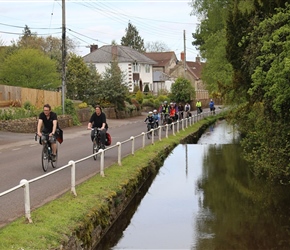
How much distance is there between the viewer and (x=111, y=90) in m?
54.6

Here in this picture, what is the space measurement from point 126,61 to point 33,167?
7469 cm

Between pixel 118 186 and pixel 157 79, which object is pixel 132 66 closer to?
pixel 157 79

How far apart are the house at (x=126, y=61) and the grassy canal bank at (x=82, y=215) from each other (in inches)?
2839

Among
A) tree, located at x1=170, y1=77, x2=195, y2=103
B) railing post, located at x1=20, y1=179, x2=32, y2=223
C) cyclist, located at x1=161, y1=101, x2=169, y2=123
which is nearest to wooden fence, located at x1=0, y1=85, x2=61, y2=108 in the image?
cyclist, located at x1=161, y1=101, x2=169, y2=123

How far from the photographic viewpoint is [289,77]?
16.3 meters

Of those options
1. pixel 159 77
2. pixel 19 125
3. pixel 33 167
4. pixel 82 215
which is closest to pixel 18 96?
pixel 19 125

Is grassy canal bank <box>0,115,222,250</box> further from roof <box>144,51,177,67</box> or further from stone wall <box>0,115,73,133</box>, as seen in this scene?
roof <box>144,51,177,67</box>

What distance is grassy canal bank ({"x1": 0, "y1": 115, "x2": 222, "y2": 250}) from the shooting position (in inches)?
368

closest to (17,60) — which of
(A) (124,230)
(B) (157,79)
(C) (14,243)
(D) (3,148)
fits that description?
(D) (3,148)

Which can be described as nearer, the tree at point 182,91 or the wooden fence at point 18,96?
the wooden fence at point 18,96

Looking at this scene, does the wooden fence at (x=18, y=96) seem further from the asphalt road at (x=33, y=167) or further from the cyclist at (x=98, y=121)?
the cyclist at (x=98, y=121)

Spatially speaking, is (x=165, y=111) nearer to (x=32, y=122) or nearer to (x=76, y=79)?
(x=32, y=122)

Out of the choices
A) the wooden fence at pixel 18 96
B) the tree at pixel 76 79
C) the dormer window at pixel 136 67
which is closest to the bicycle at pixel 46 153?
the wooden fence at pixel 18 96

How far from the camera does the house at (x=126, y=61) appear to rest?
91.8 m
